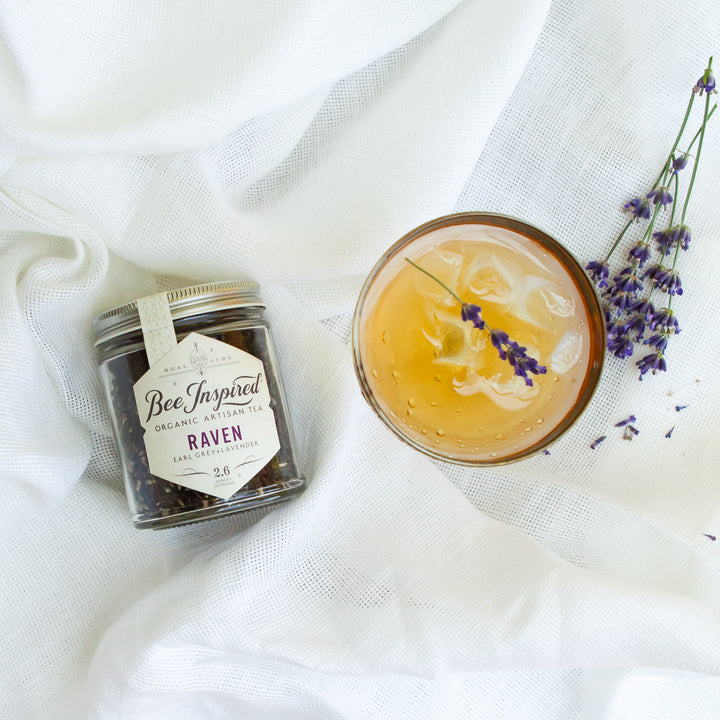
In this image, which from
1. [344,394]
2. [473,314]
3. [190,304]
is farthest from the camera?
[344,394]

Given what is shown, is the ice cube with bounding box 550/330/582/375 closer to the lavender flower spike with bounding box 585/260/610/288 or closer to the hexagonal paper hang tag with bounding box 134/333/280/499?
the lavender flower spike with bounding box 585/260/610/288

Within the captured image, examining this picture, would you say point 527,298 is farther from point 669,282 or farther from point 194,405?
point 194,405

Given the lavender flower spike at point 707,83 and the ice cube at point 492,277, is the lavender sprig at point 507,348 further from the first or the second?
the lavender flower spike at point 707,83

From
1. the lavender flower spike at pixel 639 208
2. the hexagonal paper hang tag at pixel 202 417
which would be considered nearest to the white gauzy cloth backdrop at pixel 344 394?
the lavender flower spike at pixel 639 208

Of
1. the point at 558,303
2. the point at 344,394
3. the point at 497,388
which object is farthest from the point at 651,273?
the point at 344,394

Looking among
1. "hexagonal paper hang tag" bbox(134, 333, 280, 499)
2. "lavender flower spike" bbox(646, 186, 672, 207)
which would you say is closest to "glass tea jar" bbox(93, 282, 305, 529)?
"hexagonal paper hang tag" bbox(134, 333, 280, 499)

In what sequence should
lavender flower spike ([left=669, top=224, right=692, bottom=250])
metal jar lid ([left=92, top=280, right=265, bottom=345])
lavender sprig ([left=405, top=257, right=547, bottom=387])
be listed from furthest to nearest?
lavender flower spike ([left=669, top=224, right=692, bottom=250]) → metal jar lid ([left=92, top=280, right=265, bottom=345]) → lavender sprig ([left=405, top=257, right=547, bottom=387])

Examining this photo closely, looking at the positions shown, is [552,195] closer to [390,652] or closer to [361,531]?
[361,531]

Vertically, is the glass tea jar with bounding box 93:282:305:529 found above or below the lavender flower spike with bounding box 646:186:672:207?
below
